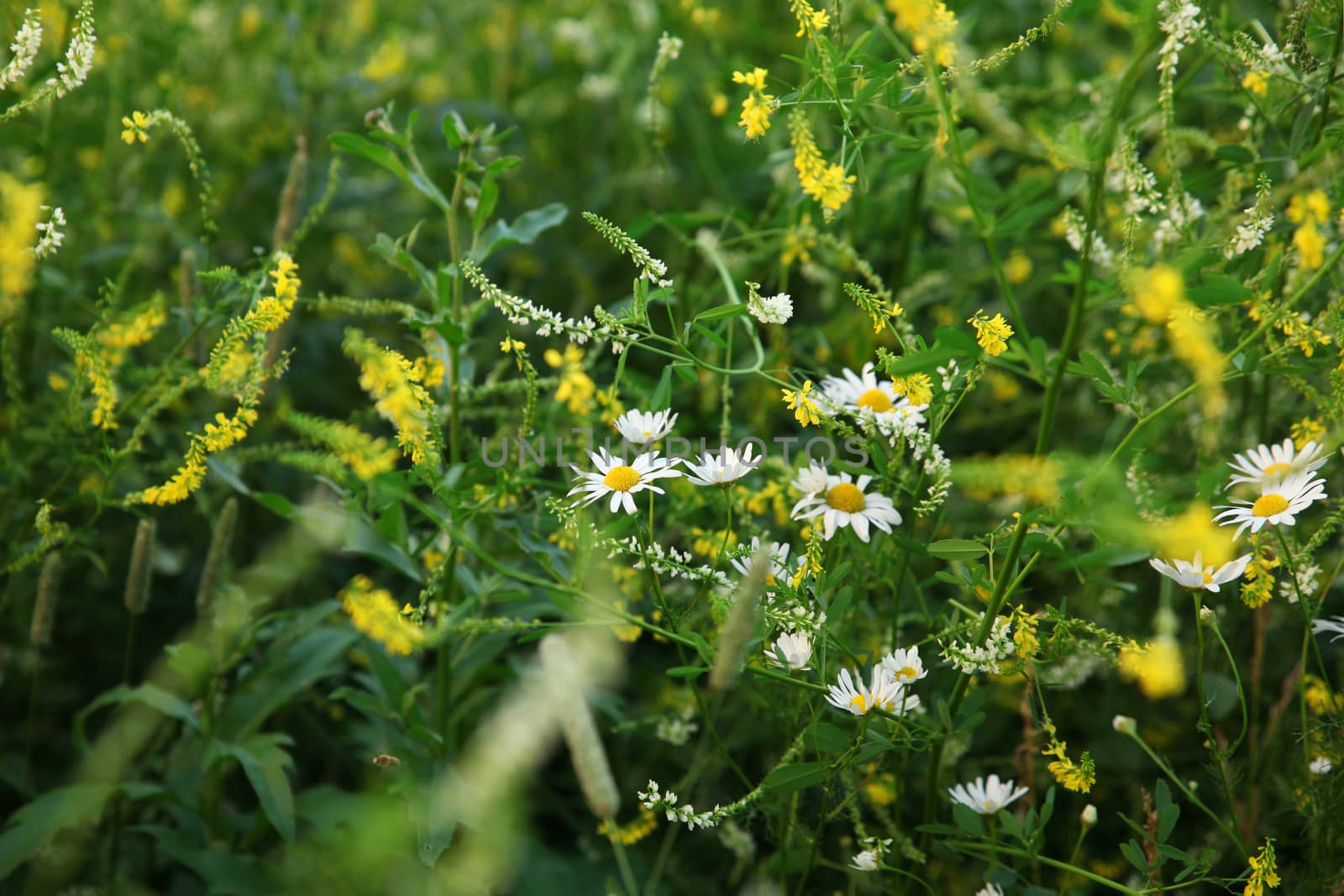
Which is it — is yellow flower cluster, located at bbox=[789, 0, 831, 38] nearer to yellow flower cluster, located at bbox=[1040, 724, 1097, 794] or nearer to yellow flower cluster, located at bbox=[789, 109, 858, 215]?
yellow flower cluster, located at bbox=[789, 109, 858, 215]

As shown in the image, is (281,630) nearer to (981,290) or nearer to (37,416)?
(37,416)

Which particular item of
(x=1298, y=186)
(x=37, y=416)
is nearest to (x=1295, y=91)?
(x=1298, y=186)

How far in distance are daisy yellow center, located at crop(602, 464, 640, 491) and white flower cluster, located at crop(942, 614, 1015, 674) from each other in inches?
12.5

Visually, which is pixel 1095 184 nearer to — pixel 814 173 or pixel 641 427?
pixel 814 173

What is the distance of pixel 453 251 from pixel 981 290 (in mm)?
1108

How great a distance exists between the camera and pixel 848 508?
3.03 ft

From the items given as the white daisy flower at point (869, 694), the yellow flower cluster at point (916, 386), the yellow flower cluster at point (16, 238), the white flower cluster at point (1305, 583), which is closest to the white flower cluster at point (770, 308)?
the yellow flower cluster at point (916, 386)

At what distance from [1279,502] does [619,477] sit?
0.60 metres

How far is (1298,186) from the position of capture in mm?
902

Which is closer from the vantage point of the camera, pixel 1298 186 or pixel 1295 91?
pixel 1298 186

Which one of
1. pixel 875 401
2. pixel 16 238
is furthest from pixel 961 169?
pixel 16 238

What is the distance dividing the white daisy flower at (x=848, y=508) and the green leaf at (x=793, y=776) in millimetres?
Answer: 206

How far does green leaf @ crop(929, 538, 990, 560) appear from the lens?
2.82 ft

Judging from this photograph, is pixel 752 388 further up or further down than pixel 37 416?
further up
